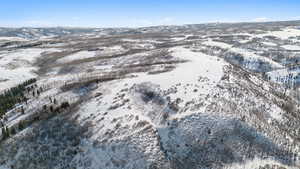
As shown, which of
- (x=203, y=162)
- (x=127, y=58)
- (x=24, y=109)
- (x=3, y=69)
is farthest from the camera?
(x=3, y=69)

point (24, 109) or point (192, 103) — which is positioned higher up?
point (192, 103)

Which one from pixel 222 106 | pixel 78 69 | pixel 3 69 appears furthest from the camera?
pixel 3 69

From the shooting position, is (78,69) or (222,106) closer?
(222,106)

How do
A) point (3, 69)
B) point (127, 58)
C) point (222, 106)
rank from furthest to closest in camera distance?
point (3, 69) → point (127, 58) → point (222, 106)

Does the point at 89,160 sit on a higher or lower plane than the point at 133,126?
lower

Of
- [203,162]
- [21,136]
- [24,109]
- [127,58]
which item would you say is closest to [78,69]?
[127,58]

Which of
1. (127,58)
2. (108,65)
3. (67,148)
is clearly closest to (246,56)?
(127,58)

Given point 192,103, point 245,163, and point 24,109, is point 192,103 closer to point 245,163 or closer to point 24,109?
point 245,163

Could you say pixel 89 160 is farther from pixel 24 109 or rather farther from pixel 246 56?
pixel 246 56

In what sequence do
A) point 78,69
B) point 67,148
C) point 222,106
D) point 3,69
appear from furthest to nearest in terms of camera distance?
point 3,69 < point 78,69 < point 222,106 < point 67,148
